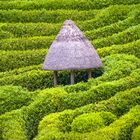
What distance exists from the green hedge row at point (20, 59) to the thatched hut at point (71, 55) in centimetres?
430

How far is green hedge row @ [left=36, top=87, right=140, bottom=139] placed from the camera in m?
17.1

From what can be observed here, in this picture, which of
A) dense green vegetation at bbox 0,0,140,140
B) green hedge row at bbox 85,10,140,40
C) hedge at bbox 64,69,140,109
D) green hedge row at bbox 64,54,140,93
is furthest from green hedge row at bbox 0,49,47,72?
hedge at bbox 64,69,140,109

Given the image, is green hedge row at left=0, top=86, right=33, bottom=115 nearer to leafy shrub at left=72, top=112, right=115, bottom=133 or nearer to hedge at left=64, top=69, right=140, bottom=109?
hedge at left=64, top=69, right=140, bottom=109

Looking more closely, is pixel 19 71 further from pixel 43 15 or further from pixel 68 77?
pixel 43 15

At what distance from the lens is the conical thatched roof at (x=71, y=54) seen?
73.2 feet

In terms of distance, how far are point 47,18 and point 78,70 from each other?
386 inches

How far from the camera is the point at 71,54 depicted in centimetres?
2245

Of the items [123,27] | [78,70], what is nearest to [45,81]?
[78,70]

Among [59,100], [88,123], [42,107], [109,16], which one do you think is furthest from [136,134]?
[109,16]

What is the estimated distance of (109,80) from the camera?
70.8 ft

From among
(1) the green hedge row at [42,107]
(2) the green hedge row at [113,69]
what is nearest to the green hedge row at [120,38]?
(2) the green hedge row at [113,69]

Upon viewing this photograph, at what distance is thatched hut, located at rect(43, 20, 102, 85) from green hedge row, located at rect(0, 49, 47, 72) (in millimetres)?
4303

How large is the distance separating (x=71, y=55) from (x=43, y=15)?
10.6m

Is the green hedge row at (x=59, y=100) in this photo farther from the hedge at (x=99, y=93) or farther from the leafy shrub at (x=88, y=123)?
the leafy shrub at (x=88, y=123)
